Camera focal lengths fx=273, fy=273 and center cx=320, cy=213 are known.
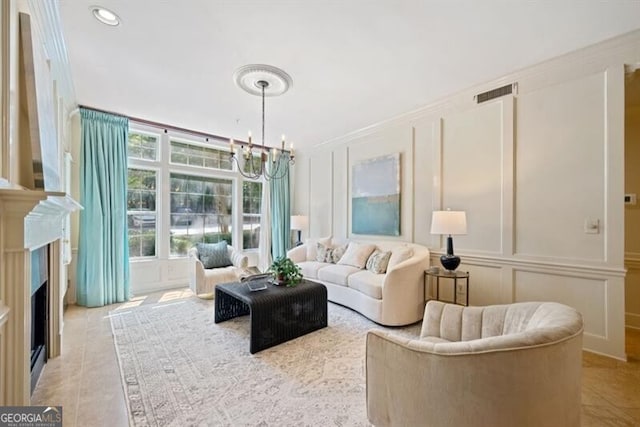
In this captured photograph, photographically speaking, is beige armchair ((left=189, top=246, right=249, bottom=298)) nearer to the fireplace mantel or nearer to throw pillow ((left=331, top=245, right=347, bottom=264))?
throw pillow ((left=331, top=245, right=347, bottom=264))

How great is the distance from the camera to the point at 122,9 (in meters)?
2.01

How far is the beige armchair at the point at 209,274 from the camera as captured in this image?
3.92 m

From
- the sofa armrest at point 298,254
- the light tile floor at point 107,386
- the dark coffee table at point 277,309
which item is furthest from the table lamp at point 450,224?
the sofa armrest at point 298,254

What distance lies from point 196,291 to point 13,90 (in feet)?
10.0

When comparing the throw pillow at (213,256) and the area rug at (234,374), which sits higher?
the throw pillow at (213,256)

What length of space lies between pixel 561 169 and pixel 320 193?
373cm

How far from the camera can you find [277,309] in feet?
8.69

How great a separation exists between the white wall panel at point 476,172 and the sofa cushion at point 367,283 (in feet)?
3.64

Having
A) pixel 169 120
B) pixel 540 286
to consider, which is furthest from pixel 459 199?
pixel 169 120

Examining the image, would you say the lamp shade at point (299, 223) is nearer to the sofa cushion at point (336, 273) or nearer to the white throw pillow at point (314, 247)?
the white throw pillow at point (314, 247)

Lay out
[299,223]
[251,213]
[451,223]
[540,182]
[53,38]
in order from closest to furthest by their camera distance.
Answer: [53,38], [540,182], [451,223], [299,223], [251,213]

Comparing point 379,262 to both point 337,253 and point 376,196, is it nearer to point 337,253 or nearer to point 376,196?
point 337,253

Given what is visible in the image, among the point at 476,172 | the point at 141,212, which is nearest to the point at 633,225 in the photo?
the point at 476,172

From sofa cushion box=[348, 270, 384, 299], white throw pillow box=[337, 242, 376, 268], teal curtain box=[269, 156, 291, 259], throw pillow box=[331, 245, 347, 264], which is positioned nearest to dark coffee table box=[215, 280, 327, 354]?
sofa cushion box=[348, 270, 384, 299]
